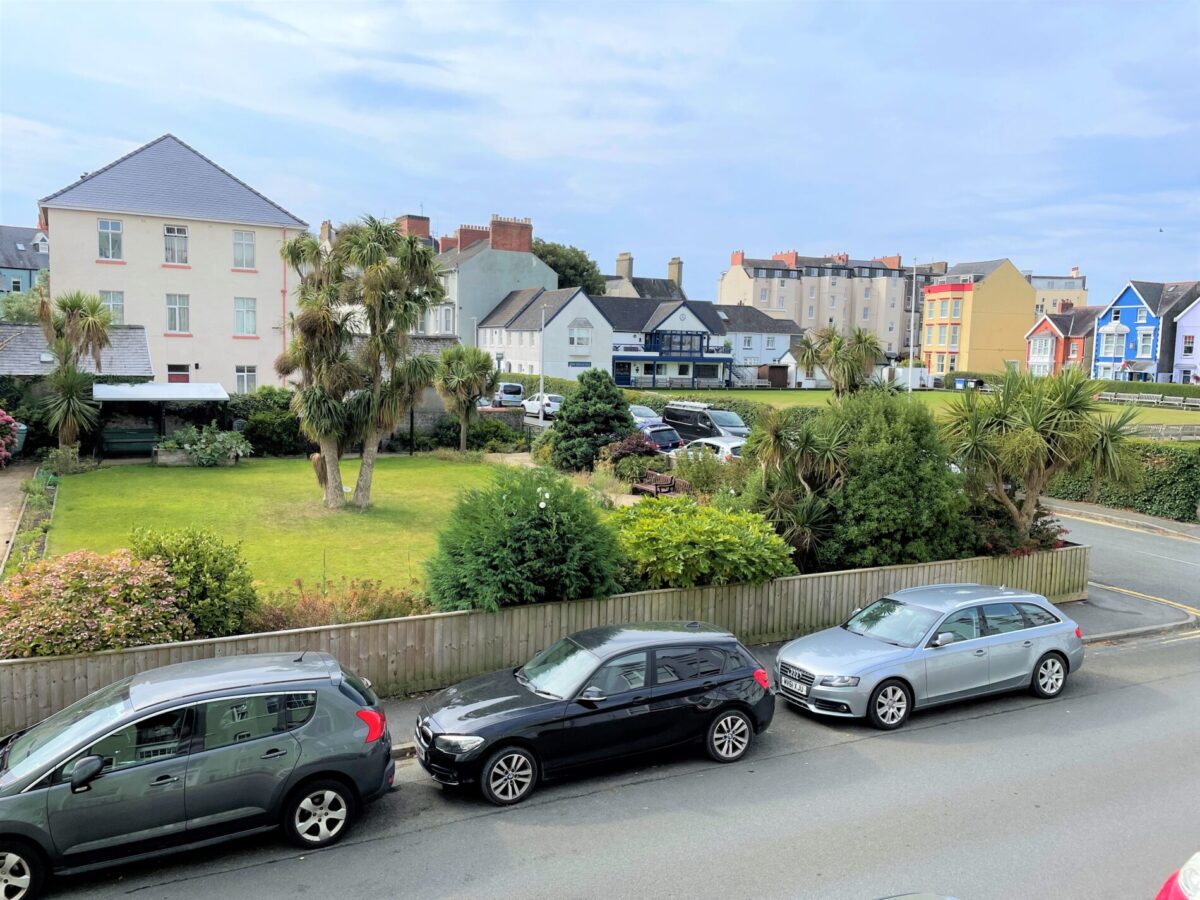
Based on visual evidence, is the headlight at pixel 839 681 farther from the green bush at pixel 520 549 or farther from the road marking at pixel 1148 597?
the road marking at pixel 1148 597

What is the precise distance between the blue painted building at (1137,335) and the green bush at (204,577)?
256 ft

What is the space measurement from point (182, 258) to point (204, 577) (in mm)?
32965

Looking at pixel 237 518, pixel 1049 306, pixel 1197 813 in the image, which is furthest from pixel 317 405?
pixel 1049 306

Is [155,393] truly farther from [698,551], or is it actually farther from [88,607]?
[698,551]

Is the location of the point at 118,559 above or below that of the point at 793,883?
above

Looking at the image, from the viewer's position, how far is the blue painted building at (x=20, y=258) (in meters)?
85.8

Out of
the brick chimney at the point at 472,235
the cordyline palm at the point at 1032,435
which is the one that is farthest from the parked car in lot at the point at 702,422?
the brick chimney at the point at 472,235

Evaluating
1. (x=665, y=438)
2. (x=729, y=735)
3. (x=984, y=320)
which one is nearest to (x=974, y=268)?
(x=984, y=320)

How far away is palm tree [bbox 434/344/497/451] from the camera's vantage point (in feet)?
104

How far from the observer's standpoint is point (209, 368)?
40219 millimetres

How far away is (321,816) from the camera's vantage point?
7.68 m

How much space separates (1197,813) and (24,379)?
30255 mm

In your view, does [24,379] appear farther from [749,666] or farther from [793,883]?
[793,883]

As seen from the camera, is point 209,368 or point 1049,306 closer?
point 209,368
